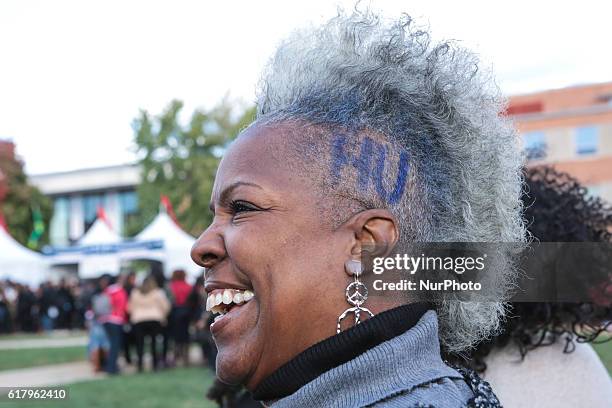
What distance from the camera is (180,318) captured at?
1452cm

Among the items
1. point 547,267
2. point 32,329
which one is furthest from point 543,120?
point 547,267

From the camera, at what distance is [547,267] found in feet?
7.43

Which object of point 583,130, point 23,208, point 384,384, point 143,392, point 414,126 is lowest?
point 143,392

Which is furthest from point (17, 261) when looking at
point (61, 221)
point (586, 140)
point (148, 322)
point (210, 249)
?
point (61, 221)

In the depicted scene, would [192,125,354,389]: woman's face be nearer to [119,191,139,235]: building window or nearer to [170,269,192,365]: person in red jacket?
[170,269,192,365]: person in red jacket

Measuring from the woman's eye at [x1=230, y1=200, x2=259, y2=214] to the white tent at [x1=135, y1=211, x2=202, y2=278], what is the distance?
61.9 ft

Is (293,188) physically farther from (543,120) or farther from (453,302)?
(543,120)

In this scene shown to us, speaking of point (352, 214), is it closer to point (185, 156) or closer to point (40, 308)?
point (40, 308)

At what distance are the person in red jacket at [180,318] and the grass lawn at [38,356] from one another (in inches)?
123

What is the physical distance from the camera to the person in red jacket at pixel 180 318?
47.6 feet

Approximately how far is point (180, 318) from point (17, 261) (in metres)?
10.6

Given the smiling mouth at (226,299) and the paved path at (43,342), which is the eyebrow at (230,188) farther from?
the paved path at (43,342)

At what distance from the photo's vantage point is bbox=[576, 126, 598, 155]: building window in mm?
39000

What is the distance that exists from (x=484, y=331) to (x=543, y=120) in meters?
39.8
